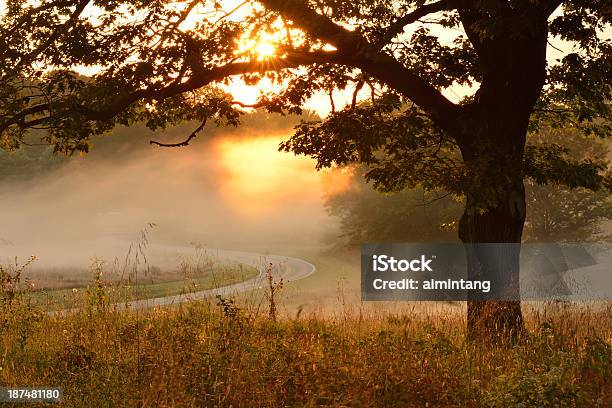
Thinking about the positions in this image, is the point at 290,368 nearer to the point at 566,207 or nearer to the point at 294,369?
the point at 294,369

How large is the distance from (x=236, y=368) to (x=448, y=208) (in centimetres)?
3250

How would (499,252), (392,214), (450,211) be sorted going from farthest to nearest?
(392,214)
(450,211)
(499,252)

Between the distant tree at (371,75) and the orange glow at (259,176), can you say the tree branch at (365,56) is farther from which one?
the orange glow at (259,176)

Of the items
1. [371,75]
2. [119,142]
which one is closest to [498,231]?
[371,75]

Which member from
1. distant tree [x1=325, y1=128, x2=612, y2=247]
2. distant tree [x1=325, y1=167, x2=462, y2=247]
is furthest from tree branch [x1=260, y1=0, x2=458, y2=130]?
distant tree [x1=325, y1=167, x2=462, y2=247]

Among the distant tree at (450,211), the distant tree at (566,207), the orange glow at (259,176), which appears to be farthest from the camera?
the orange glow at (259,176)

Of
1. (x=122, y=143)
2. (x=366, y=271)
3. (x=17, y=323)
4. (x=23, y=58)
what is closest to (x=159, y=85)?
(x=23, y=58)

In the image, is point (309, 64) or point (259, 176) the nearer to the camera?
point (309, 64)

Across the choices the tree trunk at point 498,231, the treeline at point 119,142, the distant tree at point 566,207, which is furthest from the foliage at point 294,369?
the treeline at point 119,142

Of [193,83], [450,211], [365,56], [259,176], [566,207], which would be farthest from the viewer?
[259,176]

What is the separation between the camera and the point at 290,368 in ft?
23.7

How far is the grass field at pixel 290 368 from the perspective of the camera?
21.3 ft

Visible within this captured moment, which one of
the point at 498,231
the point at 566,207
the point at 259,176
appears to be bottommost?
the point at 498,231

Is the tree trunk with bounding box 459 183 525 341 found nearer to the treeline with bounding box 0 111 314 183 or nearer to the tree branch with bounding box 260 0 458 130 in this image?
the tree branch with bounding box 260 0 458 130
